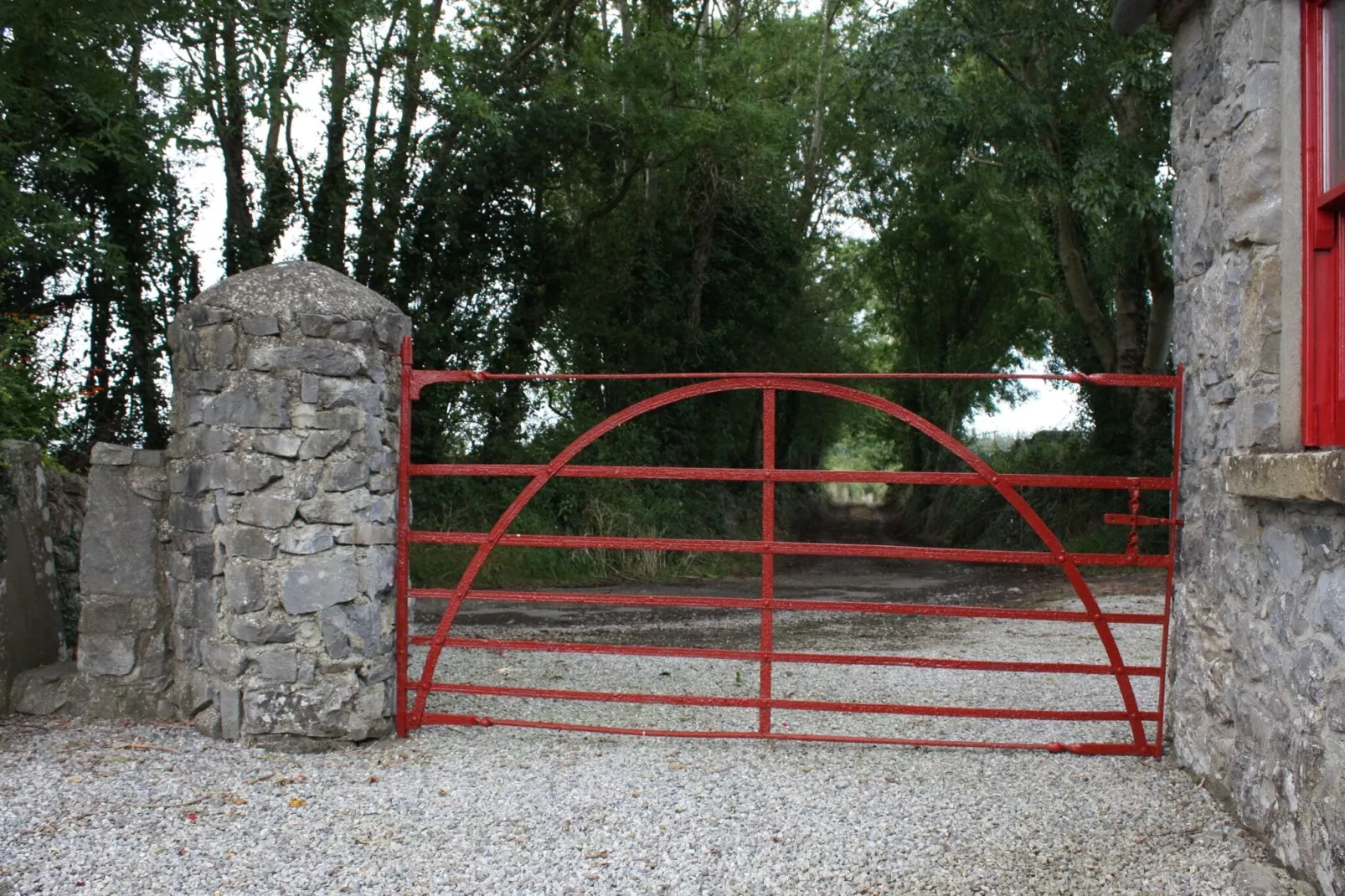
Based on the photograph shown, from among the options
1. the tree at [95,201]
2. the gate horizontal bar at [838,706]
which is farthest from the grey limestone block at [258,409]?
the tree at [95,201]

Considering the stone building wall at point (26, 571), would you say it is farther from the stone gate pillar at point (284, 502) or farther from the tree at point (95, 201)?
the tree at point (95, 201)

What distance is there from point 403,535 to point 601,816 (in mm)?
1563

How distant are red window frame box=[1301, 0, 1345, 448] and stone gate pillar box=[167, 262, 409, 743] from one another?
3464 mm

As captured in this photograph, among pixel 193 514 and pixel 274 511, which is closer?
pixel 274 511

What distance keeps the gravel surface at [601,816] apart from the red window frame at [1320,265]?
1.44 meters

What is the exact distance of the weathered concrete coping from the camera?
2.95m

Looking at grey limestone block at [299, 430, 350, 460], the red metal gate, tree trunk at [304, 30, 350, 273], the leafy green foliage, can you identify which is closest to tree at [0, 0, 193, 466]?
the leafy green foliage

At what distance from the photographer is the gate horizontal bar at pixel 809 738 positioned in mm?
4625

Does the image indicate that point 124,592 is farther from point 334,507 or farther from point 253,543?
point 334,507

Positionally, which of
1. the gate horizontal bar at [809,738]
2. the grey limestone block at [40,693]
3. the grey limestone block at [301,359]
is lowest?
the gate horizontal bar at [809,738]

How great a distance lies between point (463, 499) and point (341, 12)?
5.60 m

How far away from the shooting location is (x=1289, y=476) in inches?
127

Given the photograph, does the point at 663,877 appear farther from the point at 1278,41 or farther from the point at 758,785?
the point at 1278,41

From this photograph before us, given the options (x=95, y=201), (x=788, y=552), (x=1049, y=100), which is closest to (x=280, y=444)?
(x=788, y=552)
